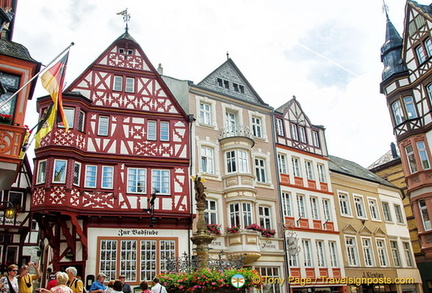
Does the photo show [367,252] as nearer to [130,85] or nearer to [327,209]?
[327,209]

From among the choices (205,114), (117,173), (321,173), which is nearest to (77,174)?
(117,173)

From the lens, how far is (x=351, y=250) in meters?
28.6

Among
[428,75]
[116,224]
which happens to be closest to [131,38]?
[116,224]

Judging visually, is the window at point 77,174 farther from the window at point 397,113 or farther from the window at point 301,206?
the window at point 397,113

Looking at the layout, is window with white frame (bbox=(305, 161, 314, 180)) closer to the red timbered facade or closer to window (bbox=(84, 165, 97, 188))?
the red timbered facade

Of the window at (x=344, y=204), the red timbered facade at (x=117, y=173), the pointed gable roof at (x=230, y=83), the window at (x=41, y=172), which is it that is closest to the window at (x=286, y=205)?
the window at (x=344, y=204)

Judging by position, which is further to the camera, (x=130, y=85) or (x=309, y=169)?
(x=309, y=169)

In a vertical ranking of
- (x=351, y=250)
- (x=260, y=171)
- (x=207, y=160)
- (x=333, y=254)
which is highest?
(x=207, y=160)

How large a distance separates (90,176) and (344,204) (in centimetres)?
1893

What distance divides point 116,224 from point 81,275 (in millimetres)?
2785

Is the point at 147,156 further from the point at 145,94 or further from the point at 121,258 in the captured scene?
the point at 121,258

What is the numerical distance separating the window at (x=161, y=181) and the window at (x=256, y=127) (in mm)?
7587

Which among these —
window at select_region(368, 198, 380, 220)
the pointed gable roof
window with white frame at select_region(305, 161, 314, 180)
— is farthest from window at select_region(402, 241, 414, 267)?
the pointed gable roof

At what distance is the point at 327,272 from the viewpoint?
1029 inches
